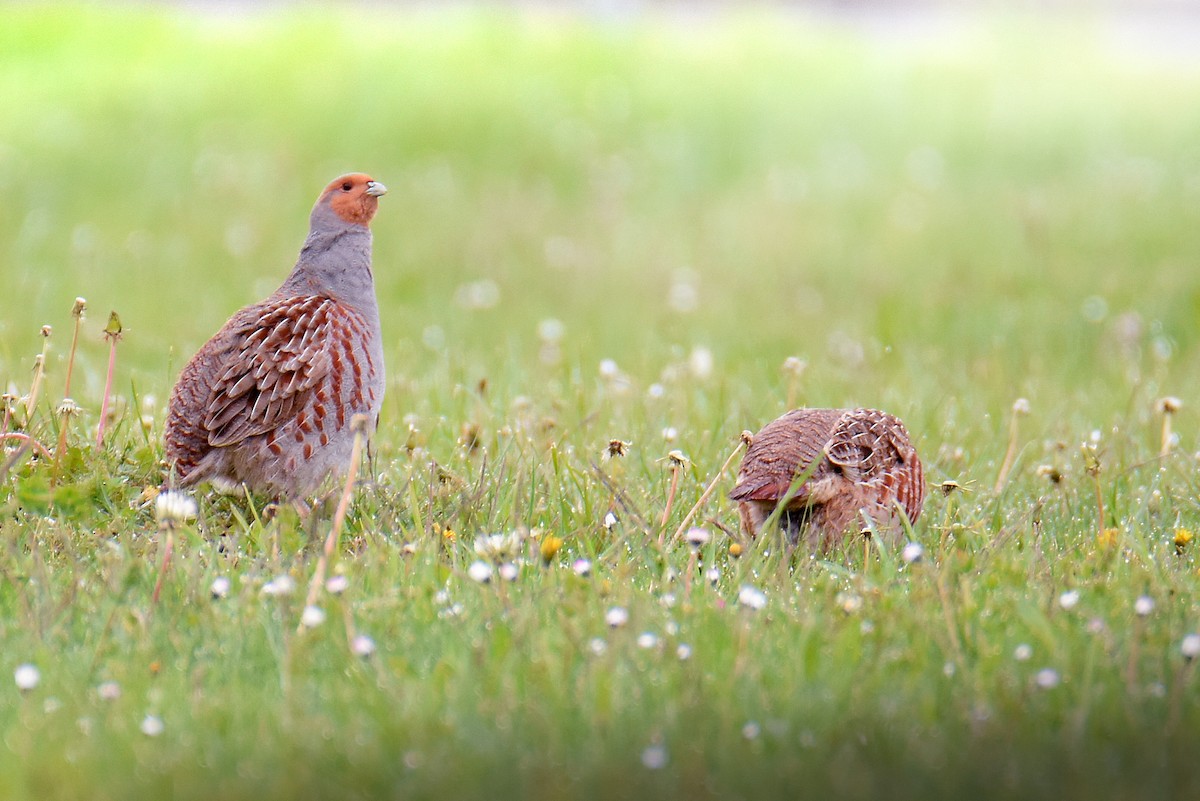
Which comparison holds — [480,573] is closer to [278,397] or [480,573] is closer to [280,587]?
[280,587]

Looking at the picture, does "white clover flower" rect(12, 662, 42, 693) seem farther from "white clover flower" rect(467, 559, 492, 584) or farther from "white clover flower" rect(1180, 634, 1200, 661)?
"white clover flower" rect(1180, 634, 1200, 661)

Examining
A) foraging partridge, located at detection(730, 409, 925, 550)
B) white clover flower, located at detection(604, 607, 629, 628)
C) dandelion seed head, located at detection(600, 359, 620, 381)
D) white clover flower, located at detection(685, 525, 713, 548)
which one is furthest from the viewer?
dandelion seed head, located at detection(600, 359, 620, 381)

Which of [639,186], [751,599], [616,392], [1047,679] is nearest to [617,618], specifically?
[751,599]

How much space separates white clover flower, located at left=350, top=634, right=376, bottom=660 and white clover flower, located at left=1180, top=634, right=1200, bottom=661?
5.56 ft

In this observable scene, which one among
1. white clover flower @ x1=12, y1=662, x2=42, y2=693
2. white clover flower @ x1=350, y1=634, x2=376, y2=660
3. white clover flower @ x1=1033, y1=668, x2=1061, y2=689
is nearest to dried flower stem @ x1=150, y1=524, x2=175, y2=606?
white clover flower @ x1=12, y1=662, x2=42, y2=693

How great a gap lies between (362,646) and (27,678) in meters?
0.67

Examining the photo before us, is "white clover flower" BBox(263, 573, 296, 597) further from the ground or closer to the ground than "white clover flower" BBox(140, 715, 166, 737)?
further from the ground

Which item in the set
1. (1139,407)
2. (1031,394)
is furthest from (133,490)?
(1139,407)

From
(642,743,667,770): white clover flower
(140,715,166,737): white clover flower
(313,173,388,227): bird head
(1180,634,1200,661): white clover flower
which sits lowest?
(140,715,166,737): white clover flower

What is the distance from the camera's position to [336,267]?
13.8 feet

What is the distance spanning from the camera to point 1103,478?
452 cm

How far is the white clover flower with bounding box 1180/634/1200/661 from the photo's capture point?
9.24 ft

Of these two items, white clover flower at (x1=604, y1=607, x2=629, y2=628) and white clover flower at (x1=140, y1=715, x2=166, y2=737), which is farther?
white clover flower at (x1=604, y1=607, x2=629, y2=628)

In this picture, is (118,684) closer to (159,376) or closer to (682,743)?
(682,743)
